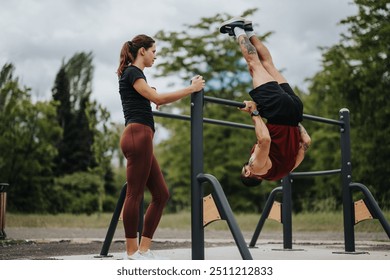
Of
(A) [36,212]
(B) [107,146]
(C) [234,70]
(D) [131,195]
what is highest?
(C) [234,70]

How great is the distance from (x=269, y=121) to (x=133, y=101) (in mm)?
836

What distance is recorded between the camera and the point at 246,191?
1634cm

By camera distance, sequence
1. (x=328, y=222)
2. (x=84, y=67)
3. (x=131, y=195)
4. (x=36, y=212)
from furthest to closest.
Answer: (x=84, y=67) < (x=36, y=212) < (x=328, y=222) < (x=131, y=195)

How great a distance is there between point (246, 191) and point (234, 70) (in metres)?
3.74

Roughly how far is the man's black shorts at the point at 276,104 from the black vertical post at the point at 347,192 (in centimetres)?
125

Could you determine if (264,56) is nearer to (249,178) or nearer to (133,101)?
(249,178)

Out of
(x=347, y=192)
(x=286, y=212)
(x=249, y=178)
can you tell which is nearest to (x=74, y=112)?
(x=286, y=212)

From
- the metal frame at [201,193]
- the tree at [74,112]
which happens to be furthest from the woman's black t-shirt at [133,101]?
the tree at [74,112]

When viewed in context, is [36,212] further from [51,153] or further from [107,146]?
[107,146]

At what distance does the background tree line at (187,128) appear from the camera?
1153 cm

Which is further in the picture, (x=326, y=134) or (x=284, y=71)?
(x=284, y=71)

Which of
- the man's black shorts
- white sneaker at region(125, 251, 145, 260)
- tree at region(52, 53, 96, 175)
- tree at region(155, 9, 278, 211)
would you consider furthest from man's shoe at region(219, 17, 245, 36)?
tree at region(52, 53, 96, 175)

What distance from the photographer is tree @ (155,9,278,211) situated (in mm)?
15406
